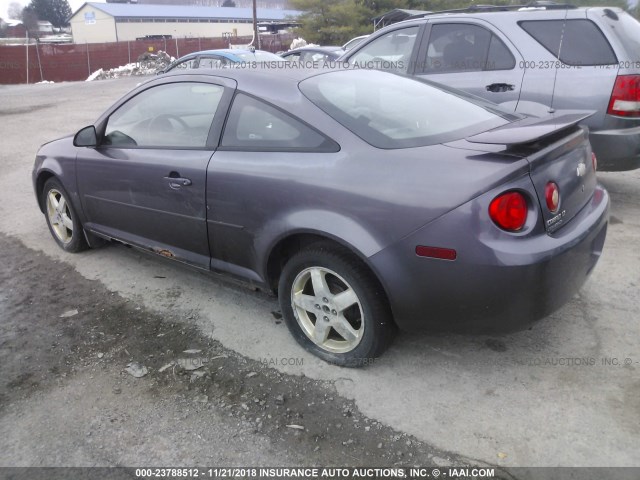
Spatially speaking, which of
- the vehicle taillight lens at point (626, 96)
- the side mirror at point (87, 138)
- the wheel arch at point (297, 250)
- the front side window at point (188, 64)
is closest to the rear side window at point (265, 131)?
the wheel arch at point (297, 250)

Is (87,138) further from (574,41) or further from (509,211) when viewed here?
(574,41)

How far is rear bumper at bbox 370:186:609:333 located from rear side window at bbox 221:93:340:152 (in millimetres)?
706

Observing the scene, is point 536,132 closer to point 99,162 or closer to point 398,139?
point 398,139

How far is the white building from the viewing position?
2410 inches

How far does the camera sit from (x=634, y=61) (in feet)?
14.7

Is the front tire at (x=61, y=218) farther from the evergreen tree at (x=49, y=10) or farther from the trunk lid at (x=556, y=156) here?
the evergreen tree at (x=49, y=10)

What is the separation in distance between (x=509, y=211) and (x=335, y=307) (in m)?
0.99

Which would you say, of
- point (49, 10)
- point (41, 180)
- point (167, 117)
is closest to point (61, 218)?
point (41, 180)

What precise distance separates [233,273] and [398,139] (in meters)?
1.29

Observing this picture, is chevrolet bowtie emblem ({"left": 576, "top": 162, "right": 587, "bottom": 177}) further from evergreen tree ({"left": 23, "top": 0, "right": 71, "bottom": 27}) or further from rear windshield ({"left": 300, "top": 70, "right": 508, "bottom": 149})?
evergreen tree ({"left": 23, "top": 0, "right": 71, "bottom": 27})

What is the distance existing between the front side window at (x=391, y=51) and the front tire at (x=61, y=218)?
3.22m

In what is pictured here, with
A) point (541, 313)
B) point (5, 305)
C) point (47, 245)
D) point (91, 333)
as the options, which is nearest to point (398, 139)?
point (541, 313)

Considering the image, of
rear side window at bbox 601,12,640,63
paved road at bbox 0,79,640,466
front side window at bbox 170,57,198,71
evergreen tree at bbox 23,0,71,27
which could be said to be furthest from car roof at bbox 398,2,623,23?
evergreen tree at bbox 23,0,71,27

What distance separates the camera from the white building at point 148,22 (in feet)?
201
